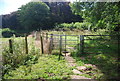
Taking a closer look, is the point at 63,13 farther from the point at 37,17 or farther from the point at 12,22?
the point at 12,22

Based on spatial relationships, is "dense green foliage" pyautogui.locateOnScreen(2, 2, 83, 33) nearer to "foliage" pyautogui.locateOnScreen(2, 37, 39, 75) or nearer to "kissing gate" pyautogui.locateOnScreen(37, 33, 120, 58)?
"kissing gate" pyautogui.locateOnScreen(37, 33, 120, 58)

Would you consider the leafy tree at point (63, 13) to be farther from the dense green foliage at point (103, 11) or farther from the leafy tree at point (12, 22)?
the dense green foliage at point (103, 11)

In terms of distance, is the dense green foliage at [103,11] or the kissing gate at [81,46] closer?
the kissing gate at [81,46]

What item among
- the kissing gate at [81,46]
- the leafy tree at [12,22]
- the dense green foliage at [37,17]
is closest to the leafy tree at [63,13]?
the dense green foliage at [37,17]

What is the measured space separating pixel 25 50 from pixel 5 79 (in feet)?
6.25

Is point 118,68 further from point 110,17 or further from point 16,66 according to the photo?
point 16,66

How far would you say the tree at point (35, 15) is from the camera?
69.2ft

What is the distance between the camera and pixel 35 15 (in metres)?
20.9

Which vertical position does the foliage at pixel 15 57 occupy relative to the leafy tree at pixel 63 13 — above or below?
below

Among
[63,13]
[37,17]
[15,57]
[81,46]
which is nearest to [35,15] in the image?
[37,17]

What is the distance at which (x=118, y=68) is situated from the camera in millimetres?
3629

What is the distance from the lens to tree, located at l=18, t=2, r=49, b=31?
69.2 feet

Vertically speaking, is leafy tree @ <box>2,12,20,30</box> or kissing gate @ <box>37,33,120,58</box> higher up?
leafy tree @ <box>2,12,20,30</box>

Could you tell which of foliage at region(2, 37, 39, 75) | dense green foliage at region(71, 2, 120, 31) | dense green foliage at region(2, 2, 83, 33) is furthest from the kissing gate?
dense green foliage at region(2, 2, 83, 33)
